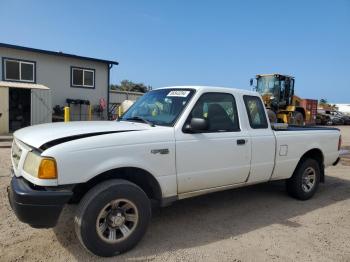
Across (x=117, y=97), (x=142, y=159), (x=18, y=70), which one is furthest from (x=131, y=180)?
(x=117, y=97)

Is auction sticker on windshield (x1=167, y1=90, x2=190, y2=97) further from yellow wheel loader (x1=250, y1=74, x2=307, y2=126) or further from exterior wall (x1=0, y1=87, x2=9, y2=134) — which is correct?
yellow wheel loader (x1=250, y1=74, x2=307, y2=126)

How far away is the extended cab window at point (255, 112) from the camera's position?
17.2 ft

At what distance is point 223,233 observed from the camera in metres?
4.49

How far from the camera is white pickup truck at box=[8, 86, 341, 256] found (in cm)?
342

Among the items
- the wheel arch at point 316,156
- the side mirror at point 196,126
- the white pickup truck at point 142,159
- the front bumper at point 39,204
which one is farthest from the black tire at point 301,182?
the front bumper at point 39,204

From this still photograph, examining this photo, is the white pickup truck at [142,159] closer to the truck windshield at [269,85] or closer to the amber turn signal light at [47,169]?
the amber turn signal light at [47,169]

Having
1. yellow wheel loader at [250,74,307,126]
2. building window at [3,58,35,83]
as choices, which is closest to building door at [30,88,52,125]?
building window at [3,58,35,83]

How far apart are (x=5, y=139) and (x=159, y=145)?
38.8 ft

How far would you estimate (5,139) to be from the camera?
45.4ft

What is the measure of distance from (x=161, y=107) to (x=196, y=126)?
78 cm

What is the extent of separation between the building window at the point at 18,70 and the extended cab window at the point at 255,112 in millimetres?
16273

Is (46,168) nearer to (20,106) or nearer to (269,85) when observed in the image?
(20,106)

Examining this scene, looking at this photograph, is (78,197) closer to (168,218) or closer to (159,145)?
(159,145)

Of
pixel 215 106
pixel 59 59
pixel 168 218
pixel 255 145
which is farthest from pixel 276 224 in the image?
pixel 59 59
